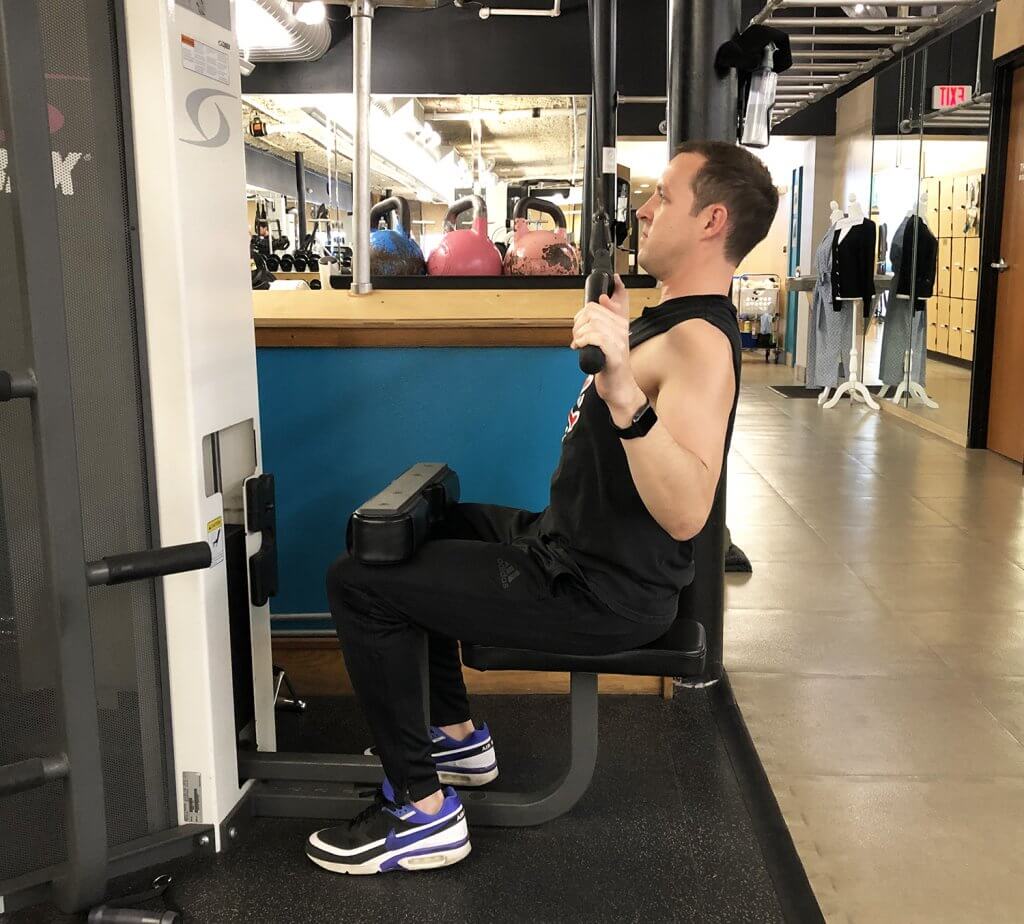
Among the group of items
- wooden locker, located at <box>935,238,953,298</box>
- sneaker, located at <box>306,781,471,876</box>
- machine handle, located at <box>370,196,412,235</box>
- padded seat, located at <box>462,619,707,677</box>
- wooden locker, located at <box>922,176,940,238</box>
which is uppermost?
wooden locker, located at <box>922,176,940,238</box>

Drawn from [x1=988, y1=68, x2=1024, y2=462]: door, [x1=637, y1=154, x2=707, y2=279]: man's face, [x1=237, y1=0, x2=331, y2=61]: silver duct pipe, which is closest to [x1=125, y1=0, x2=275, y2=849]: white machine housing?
[x1=637, y1=154, x2=707, y2=279]: man's face

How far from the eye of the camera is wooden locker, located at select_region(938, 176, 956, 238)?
7.30 meters

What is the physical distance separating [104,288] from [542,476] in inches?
53.3

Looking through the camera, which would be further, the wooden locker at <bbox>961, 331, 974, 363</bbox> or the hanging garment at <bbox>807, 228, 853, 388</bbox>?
the hanging garment at <bbox>807, 228, 853, 388</bbox>

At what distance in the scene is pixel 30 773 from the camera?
1.41m

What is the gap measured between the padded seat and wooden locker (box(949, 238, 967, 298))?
597cm

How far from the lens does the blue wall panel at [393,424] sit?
2.78m

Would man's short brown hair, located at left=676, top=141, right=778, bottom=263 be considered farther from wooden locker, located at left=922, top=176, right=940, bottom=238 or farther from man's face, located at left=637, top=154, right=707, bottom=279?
wooden locker, located at left=922, top=176, right=940, bottom=238

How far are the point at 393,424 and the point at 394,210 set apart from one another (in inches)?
39.2

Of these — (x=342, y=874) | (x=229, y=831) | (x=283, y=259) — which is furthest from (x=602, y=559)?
(x=283, y=259)

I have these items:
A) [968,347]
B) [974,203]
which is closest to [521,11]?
[974,203]

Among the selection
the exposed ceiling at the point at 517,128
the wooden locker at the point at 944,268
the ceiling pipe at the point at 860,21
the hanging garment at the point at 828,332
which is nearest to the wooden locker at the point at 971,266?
the wooden locker at the point at 944,268

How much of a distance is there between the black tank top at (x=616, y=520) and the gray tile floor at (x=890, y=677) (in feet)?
2.22

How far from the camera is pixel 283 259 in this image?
7.54 m
